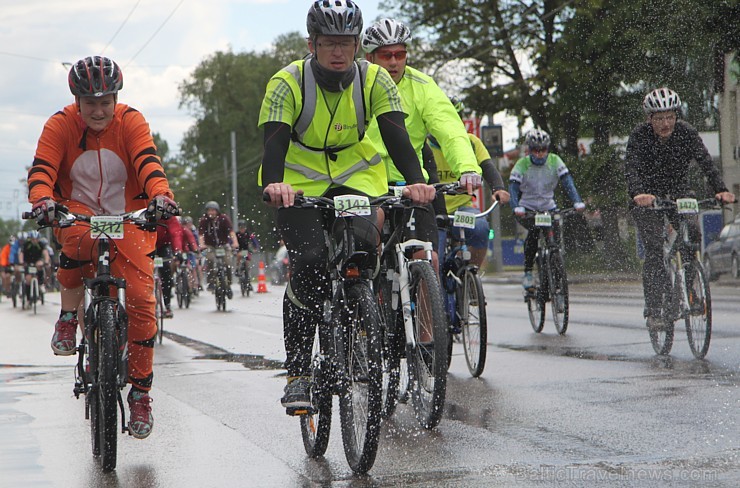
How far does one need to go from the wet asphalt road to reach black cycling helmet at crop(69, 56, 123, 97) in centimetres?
178

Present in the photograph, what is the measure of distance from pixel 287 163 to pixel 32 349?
8206 millimetres

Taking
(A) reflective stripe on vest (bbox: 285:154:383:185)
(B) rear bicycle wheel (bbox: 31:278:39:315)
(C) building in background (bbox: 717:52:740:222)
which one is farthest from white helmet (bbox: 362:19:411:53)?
(C) building in background (bbox: 717:52:740:222)

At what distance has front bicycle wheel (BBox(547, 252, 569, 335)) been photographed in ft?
37.1

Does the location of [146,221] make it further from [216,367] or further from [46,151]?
[216,367]

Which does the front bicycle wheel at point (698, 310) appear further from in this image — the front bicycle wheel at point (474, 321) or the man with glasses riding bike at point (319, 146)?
the man with glasses riding bike at point (319, 146)

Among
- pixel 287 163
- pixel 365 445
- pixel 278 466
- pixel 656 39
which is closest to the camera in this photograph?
pixel 365 445

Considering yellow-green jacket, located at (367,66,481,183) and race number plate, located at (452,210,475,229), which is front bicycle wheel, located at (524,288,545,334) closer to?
race number plate, located at (452,210,475,229)

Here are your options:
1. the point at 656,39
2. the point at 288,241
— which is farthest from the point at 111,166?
the point at 656,39

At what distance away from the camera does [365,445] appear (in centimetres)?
487

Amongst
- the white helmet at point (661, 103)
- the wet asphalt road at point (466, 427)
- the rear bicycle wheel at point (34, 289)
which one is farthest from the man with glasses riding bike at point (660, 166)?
the rear bicycle wheel at point (34, 289)

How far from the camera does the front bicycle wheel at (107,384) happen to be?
212 inches

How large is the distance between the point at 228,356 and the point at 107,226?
5.46 m

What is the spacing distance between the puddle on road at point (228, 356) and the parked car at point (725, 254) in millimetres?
14896

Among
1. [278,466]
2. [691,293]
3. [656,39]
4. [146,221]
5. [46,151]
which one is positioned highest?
[656,39]
